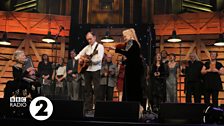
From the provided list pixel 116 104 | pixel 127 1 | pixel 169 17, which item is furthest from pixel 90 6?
pixel 116 104

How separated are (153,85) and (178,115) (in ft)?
14.9

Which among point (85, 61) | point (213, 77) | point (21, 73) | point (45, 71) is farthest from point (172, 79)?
point (21, 73)

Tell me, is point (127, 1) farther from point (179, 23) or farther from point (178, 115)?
point (178, 115)

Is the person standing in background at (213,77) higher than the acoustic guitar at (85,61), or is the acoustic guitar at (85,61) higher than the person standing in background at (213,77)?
the acoustic guitar at (85,61)

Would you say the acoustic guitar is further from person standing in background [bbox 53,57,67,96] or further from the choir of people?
person standing in background [bbox 53,57,67,96]

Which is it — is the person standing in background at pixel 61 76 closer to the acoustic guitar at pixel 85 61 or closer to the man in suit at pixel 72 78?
the man in suit at pixel 72 78

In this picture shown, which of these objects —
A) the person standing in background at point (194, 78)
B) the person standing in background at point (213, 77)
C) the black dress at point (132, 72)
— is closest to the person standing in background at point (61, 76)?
the person standing in background at point (194, 78)

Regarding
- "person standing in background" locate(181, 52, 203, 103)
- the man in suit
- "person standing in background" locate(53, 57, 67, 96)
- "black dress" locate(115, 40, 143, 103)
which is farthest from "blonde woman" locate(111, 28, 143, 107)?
"person standing in background" locate(53, 57, 67, 96)

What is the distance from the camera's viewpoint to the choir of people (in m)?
5.37

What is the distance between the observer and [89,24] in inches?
467

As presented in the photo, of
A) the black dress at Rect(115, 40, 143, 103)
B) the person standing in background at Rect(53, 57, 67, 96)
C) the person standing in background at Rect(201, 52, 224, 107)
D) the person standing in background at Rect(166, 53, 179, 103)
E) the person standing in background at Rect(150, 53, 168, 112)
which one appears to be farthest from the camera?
the person standing in background at Rect(53, 57, 67, 96)

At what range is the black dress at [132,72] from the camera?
5.31 meters

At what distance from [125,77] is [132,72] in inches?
6.3

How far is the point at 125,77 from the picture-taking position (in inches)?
213
